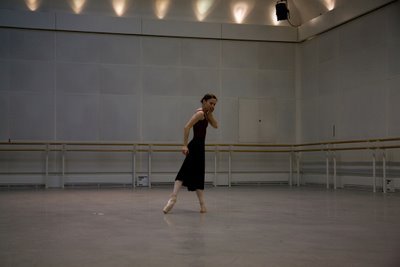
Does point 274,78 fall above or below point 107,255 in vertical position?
above

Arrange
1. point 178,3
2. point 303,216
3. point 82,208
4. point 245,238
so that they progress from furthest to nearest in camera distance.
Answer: point 178,3, point 82,208, point 303,216, point 245,238

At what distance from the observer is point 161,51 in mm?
14031

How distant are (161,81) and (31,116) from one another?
3.58m

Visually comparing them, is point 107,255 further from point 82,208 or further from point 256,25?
point 256,25

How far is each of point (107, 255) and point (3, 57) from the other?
1090cm

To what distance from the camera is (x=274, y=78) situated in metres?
14.8

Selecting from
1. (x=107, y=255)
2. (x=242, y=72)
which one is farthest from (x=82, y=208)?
(x=242, y=72)

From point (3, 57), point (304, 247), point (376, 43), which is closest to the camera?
point (304, 247)

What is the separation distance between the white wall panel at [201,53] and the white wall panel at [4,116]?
4827 millimetres

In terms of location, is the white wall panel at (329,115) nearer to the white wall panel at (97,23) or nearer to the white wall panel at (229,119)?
the white wall panel at (229,119)

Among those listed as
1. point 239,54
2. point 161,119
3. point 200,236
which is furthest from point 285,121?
point 200,236

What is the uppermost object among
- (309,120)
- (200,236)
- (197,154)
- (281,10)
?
(281,10)

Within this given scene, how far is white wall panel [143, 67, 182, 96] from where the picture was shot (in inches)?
548

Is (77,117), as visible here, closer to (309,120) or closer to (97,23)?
(97,23)
